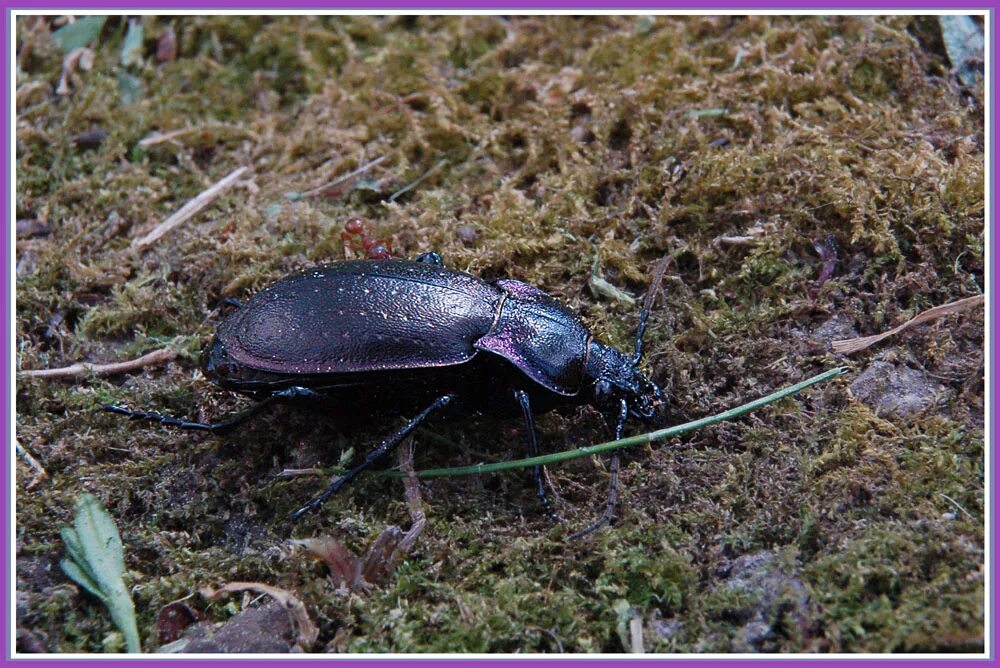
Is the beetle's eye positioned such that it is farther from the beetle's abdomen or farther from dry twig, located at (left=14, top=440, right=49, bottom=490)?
dry twig, located at (left=14, top=440, right=49, bottom=490)

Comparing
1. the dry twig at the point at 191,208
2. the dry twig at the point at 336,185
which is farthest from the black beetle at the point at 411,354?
the dry twig at the point at 191,208

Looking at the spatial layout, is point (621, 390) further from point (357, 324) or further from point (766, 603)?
point (357, 324)

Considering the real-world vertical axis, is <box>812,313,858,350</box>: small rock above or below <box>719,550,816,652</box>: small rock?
above

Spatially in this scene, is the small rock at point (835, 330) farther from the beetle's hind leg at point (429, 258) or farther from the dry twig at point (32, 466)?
the dry twig at point (32, 466)

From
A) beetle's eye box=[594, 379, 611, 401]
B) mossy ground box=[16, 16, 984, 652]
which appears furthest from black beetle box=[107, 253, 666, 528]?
mossy ground box=[16, 16, 984, 652]

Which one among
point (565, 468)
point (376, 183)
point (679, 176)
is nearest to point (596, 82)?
point (679, 176)
